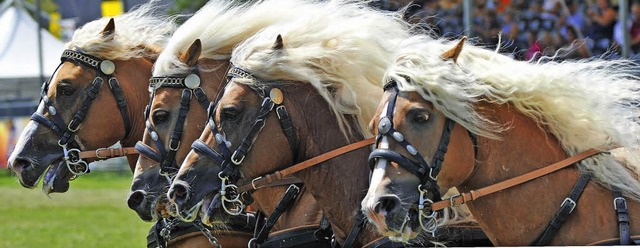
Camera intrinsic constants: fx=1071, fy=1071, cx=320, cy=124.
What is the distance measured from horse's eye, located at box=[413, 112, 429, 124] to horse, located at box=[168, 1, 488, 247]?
770 millimetres

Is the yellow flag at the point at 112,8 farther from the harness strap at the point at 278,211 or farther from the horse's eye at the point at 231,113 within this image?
the horse's eye at the point at 231,113

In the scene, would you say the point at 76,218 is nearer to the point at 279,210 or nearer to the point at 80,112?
the point at 80,112

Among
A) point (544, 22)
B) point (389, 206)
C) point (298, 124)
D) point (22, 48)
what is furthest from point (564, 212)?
point (22, 48)

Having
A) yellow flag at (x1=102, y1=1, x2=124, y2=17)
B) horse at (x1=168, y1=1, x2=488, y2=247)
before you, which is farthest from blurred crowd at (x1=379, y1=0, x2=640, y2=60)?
horse at (x1=168, y1=1, x2=488, y2=247)

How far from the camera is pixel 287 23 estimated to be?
17.4 feet

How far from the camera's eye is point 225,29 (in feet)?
18.5

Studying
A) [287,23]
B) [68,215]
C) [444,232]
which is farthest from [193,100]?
[68,215]

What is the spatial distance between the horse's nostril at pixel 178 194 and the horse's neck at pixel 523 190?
1.29 meters

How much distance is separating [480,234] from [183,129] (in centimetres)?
159

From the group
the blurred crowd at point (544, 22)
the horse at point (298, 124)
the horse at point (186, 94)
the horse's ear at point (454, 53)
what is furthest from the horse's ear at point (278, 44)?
the blurred crowd at point (544, 22)

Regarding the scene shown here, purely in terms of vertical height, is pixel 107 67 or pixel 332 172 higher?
Result: pixel 332 172

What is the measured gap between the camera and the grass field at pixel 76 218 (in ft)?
39.6

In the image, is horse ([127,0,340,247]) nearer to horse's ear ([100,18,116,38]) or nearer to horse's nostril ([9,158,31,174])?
horse's ear ([100,18,116,38])

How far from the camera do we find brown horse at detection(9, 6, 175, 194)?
20.1 ft
